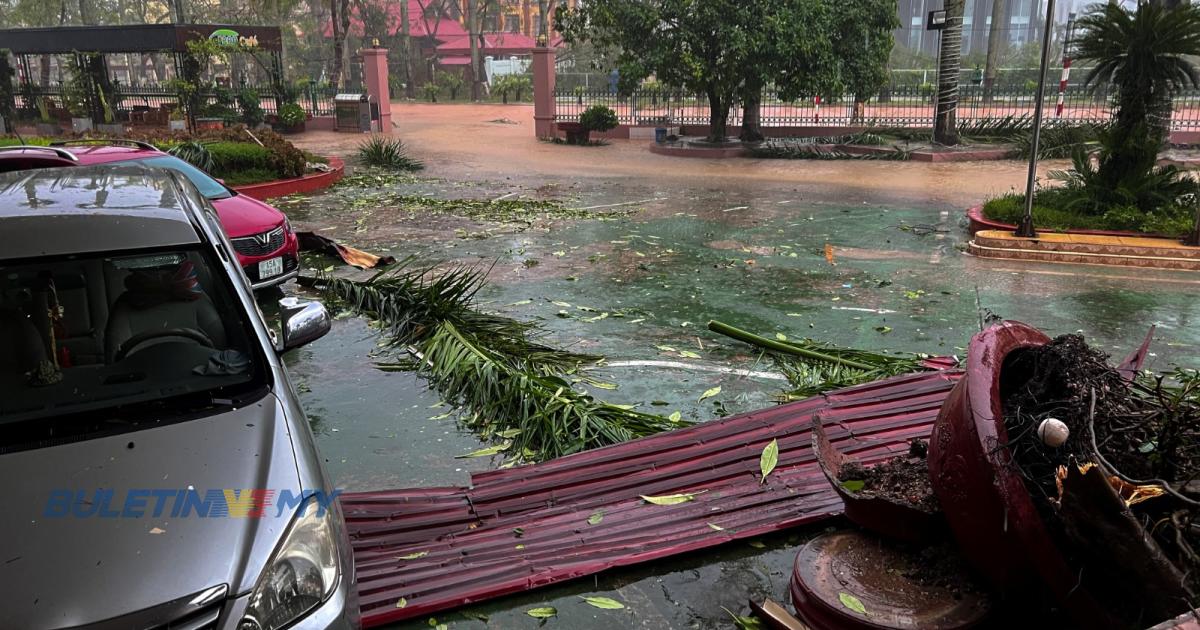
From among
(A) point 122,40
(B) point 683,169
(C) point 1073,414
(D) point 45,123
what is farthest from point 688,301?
(D) point 45,123

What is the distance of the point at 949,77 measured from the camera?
19.8 m

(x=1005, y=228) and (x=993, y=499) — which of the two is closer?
(x=993, y=499)

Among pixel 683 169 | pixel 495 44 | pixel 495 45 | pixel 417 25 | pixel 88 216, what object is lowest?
pixel 683 169

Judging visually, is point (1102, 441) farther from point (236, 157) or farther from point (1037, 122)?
point (236, 157)

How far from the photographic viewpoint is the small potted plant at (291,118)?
26.6m

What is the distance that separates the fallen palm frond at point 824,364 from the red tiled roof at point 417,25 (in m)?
59.4

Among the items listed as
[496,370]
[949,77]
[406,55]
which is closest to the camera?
[496,370]

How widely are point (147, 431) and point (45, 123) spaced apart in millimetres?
29657

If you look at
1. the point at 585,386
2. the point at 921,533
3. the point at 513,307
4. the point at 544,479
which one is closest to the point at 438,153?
the point at 513,307

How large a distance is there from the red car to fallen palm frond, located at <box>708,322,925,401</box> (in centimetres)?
437

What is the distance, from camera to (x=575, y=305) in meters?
8.11

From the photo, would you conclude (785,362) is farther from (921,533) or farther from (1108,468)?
Result: (1108,468)

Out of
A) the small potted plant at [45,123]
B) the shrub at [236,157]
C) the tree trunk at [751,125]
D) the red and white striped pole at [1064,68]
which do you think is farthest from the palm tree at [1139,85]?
the small potted plant at [45,123]

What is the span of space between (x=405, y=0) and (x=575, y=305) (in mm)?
54293
